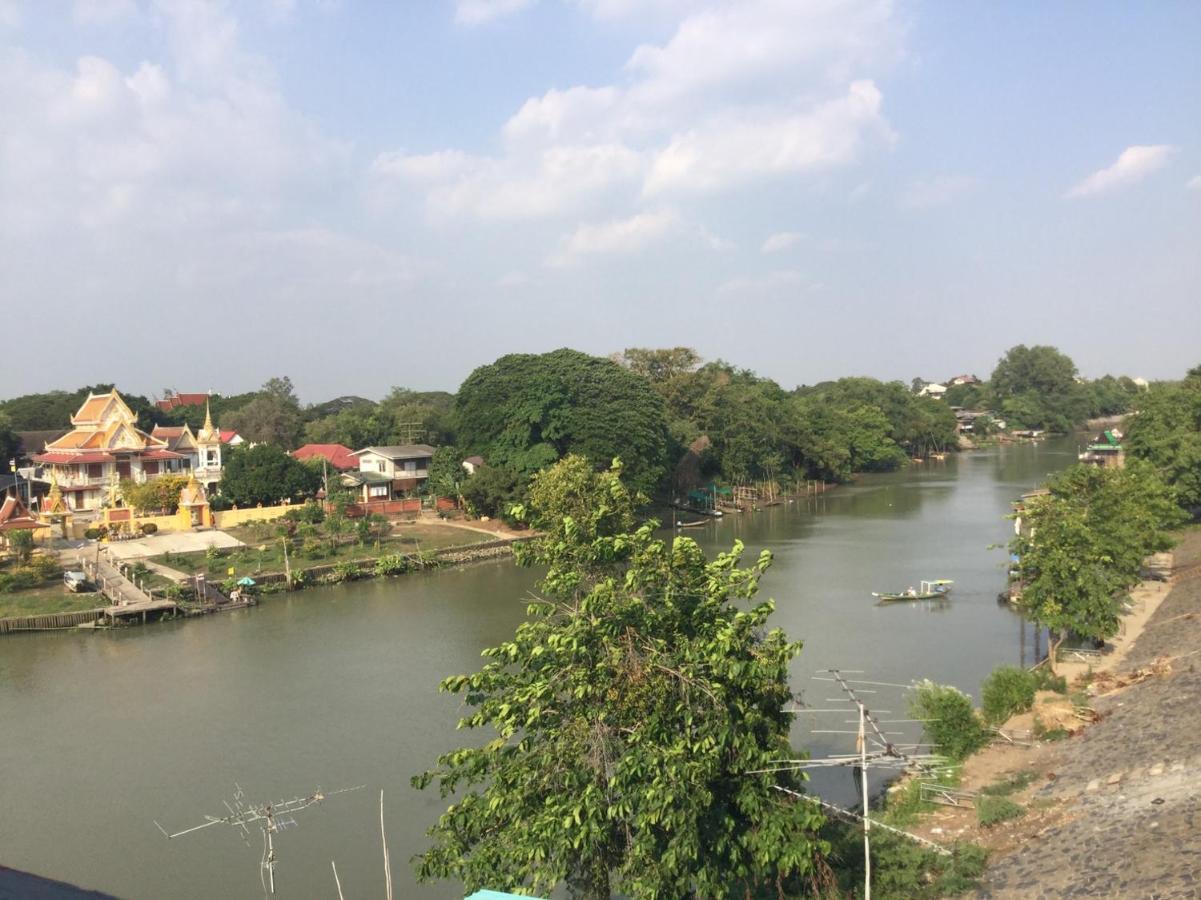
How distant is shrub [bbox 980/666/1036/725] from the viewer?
12.8 meters

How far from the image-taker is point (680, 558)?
26.6ft

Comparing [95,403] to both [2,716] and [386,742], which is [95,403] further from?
[386,742]

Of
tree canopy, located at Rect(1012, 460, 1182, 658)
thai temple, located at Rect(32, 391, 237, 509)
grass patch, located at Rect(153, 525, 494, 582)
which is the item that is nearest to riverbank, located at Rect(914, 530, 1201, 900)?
tree canopy, located at Rect(1012, 460, 1182, 658)

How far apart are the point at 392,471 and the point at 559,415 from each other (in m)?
8.72

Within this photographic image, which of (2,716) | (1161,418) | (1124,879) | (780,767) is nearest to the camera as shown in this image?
(780,767)

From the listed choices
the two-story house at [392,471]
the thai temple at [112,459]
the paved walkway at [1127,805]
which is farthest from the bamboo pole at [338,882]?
the two-story house at [392,471]

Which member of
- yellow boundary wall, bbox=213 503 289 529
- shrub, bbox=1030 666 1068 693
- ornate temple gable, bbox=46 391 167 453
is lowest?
shrub, bbox=1030 666 1068 693

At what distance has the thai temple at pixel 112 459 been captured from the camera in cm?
3406

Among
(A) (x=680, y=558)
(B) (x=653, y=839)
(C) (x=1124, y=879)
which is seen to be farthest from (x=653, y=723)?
(C) (x=1124, y=879)

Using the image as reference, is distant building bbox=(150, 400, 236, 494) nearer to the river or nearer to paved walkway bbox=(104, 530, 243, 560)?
paved walkway bbox=(104, 530, 243, 560)

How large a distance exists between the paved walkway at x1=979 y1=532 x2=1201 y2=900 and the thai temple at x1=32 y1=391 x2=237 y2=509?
31.2 m

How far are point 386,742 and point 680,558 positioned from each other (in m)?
7.59

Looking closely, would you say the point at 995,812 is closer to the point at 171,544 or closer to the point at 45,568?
the point at 45,568

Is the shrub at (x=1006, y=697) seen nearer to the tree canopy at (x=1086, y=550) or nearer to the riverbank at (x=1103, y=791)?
the riverbank at (x=1103, y=791)
